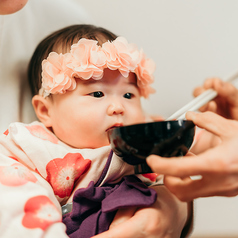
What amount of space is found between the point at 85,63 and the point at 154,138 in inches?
14.9

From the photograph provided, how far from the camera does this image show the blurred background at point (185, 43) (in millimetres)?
1384

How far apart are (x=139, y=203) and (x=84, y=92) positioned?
1.23 feet

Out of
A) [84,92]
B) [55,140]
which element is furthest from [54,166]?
[84,92]

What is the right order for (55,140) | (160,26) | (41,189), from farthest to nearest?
1. (160,26)
2. (55,140)
3. (41,189)

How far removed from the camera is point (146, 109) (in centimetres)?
128

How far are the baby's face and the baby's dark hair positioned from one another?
14 cm

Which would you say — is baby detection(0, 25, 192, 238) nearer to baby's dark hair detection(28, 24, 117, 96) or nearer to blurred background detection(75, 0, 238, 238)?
baby's dark hair detection(28, 24, 117, 96)

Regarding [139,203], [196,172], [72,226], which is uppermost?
[196,172]

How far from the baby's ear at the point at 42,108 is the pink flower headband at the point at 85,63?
59mm

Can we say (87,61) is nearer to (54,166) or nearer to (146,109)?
(54,166)

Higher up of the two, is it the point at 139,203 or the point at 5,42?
the point at 5,42

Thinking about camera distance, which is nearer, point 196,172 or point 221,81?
point 196,172

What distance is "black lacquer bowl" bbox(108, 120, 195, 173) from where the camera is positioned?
60 cm

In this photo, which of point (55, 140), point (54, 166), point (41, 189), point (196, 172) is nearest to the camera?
point (196, 172)
